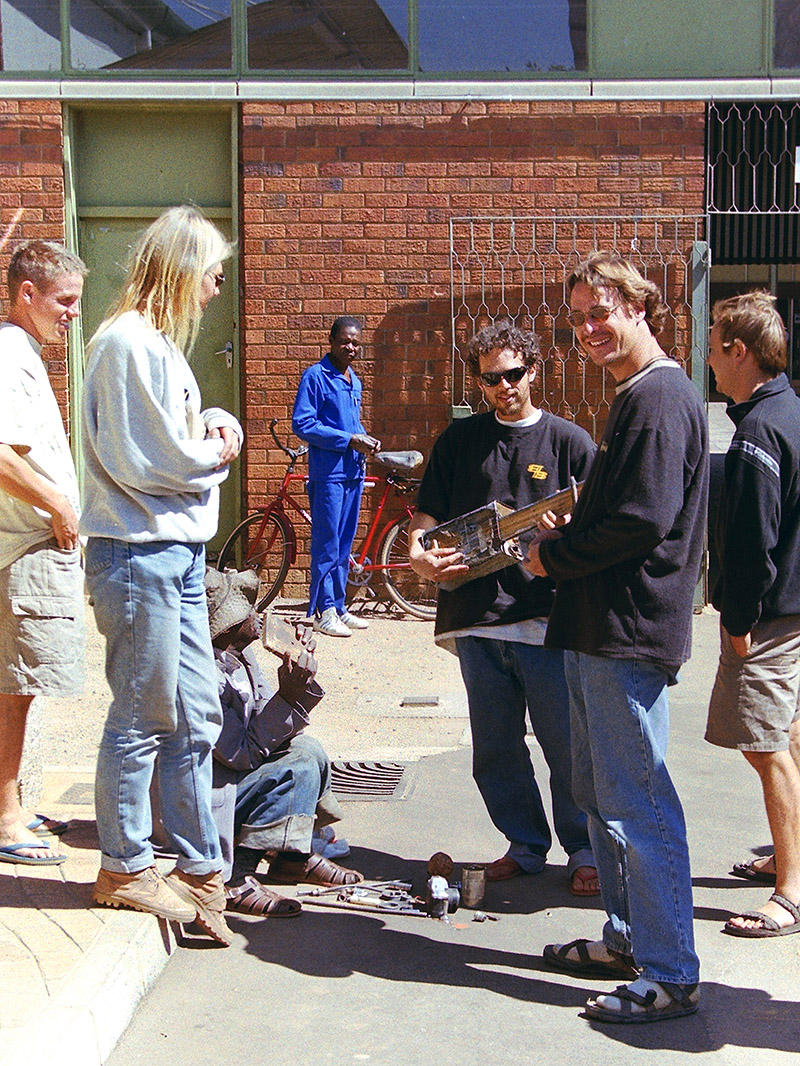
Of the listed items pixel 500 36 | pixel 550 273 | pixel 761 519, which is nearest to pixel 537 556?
pixel 761 519

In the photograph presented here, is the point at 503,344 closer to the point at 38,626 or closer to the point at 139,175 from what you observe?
the point at 38,626

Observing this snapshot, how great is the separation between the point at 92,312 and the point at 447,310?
2.80 metres

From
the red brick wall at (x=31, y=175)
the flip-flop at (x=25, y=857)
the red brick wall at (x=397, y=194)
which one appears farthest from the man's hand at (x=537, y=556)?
the red brick wall at (x=31, y=175)

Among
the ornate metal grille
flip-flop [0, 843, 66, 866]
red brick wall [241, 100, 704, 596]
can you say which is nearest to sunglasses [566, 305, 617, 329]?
flip-flop [0, 843, 66, 866]

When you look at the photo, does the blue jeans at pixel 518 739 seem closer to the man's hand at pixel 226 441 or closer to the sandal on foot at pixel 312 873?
the sandal on foot at pixel 312 873

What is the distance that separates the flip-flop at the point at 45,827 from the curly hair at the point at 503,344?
232cm

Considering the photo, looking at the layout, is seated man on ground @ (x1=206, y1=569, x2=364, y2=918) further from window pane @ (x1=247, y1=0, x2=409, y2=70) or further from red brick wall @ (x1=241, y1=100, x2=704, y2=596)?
window pane @ (x1=247, y1=0, x2=409, y2=70)

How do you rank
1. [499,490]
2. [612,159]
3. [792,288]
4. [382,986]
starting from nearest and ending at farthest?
[382,986] → [499,490] → [612,159] → [792,288]

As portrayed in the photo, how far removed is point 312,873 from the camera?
4.87 m

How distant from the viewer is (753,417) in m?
4.39

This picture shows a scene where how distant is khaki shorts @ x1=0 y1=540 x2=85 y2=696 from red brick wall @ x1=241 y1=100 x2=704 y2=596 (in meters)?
5.58

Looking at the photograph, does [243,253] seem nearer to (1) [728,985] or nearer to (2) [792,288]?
(2) [792,288]

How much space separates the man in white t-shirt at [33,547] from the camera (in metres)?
4.60

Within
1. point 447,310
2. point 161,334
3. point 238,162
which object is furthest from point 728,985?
point 238,162
